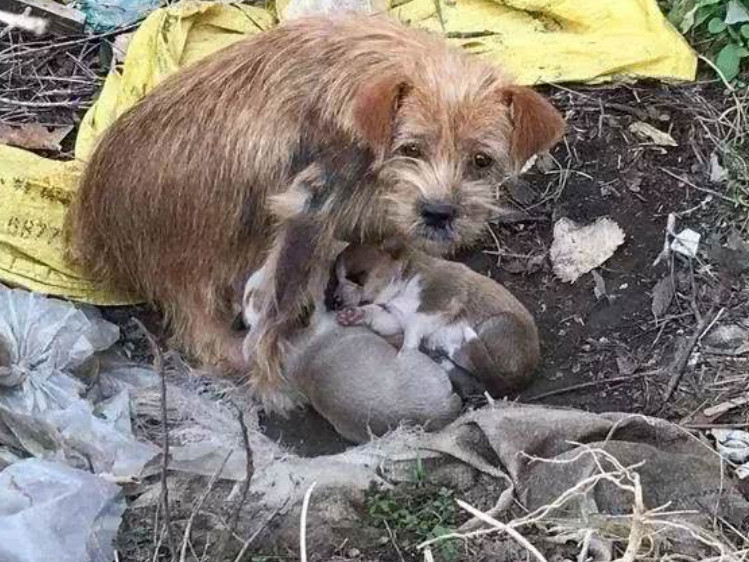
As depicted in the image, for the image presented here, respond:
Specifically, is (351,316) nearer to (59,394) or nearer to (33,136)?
(59,394)

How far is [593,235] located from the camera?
4574mm

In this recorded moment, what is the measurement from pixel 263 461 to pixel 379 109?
3.14ft

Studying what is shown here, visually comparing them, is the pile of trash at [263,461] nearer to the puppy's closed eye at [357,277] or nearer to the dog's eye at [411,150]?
the puppy's closed eye at [357,277]

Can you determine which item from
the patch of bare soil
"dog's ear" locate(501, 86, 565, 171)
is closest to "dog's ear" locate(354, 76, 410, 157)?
"dog's ear" locate(501, 86, 565, 171)

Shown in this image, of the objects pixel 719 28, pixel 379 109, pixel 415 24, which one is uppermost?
pixel 379 109

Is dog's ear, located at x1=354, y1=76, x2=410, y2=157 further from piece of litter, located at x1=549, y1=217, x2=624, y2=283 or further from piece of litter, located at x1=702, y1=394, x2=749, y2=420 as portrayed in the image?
piece of litter, located at x1=702, y1=394, x2=749, y2=420

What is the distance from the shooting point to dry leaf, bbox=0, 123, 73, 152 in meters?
4.79

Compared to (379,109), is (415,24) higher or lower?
lower

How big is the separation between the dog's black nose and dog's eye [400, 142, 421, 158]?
0.13 meters

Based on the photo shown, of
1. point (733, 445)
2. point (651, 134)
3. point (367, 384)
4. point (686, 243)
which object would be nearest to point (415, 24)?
point (651, 134)

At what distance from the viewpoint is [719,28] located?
16.5ft

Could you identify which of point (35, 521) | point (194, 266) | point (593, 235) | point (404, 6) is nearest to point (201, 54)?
point (404, 6)

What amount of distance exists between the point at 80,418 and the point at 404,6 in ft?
6.66

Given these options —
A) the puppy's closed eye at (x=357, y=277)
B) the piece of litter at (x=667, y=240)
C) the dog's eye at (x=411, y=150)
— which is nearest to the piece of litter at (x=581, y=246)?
the piece of litter at (x=667, y=240)
